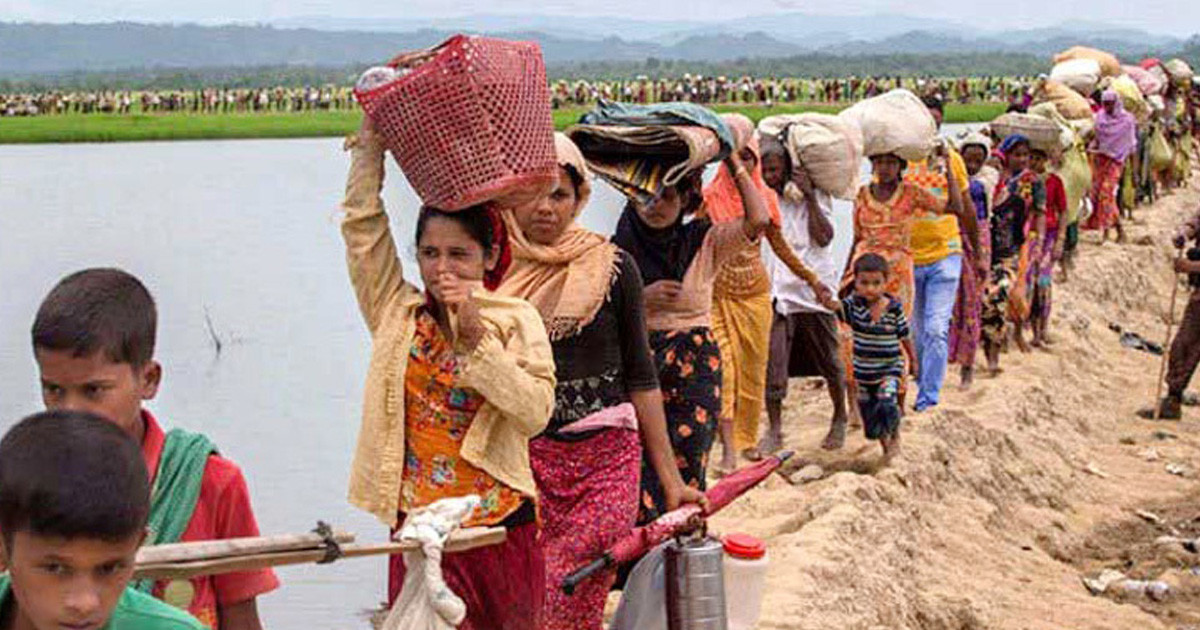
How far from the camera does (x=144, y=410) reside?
3254 millimetres

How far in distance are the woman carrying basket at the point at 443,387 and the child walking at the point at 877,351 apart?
4.78 m

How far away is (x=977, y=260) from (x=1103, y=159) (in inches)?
329

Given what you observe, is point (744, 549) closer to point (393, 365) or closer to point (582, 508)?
point (582, 508)

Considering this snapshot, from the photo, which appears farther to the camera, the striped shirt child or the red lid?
the striped shirt child

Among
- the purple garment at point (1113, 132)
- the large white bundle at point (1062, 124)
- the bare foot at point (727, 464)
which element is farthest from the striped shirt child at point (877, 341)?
the purple garment at point (1113, 132)

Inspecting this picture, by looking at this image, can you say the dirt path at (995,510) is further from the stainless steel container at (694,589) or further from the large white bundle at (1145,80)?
the large white bundle at (1145,80)

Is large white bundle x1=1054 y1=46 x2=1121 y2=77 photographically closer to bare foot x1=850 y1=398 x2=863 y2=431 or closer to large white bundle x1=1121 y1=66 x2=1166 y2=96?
large white bundle x1=1121 y1=66 x2=1166 y2=96

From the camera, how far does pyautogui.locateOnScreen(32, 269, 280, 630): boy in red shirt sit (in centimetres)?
310

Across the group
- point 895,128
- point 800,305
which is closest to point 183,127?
point 895,128

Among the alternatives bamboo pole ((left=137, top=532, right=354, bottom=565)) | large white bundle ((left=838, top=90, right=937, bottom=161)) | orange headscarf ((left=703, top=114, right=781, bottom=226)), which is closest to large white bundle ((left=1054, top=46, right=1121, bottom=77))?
large white bundle ((left=838, top=90, right=937, bottom=161))

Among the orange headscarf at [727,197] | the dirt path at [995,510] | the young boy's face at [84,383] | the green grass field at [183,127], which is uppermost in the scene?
the young boy's face at [84,383]

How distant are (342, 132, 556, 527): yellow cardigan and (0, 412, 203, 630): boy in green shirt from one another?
1.92 meters

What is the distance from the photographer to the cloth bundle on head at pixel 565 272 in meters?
5.29

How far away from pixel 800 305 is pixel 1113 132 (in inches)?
416
